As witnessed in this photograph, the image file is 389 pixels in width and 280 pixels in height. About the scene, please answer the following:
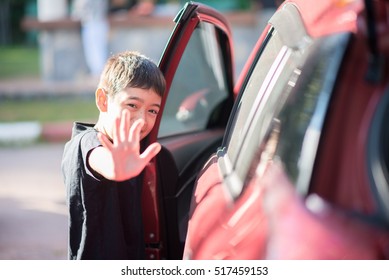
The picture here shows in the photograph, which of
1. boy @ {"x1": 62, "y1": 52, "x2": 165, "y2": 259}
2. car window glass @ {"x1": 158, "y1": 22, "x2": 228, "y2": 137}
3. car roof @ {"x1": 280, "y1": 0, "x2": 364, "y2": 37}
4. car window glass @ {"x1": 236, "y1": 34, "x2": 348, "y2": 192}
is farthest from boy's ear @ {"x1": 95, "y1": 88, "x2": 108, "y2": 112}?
car roof @ {"x1": 280, "y1": 0, "x2": 364, "y2": 37}

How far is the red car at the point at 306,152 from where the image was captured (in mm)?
1304

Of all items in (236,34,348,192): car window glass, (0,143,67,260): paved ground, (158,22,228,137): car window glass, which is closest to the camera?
(236,34,348,192): car window glass

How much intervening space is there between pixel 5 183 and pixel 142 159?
4.46 m

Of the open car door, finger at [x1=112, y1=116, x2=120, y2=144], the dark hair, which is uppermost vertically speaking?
the dark hair

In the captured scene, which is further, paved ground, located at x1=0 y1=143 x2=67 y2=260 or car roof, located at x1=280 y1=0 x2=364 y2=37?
paved ground, located at x1=0 y1=143 x2=67 y2=260

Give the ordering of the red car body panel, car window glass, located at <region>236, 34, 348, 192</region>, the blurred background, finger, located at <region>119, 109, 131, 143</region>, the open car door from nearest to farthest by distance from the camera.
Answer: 1. the red car body panel
2. car window glass, located at <region>236, 34, 348, 192</region>
3. finger, located at <region>119, 109, 131, 143</region>
4. the open car door
5. the blurred background

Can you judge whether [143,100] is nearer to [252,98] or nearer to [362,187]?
[252,98]

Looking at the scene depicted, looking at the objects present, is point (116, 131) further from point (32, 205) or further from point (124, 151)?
point (32, 205)

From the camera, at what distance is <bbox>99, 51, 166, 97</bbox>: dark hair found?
212 cm

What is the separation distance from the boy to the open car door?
4.9 inches

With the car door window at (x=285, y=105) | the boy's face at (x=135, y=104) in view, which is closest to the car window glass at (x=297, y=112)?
the car door window at (x=285, y=105)

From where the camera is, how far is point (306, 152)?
1.40 metres

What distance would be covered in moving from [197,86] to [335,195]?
172 centimetres

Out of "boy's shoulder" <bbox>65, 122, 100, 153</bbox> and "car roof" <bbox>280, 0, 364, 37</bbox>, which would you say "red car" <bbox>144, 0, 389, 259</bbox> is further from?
"boy's shoulder" <bbox>65, 122, 100, 153</bbox>
